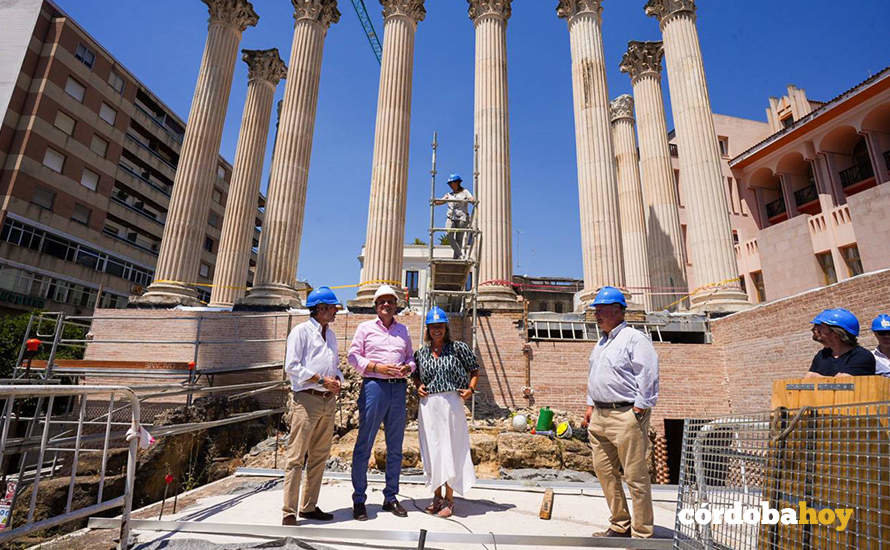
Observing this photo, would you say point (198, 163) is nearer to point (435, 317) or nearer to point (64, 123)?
point (435, 317)

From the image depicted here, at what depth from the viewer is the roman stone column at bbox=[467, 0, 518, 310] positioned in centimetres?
1320

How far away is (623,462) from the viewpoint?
11.3 feet

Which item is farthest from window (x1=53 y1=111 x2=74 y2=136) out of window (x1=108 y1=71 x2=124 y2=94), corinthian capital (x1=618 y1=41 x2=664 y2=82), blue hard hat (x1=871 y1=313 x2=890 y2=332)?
blue hard hat (x1=871 y1=313 x2=890 y2=332)

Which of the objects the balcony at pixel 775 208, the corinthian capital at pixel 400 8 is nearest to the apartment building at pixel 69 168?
the corinthian capital at pixel 400 8

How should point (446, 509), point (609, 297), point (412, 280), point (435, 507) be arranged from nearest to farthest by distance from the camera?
point (609, 297)
point (446, 509)
point (435, 507)
point (412, 280)

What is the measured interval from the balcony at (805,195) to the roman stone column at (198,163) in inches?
1085

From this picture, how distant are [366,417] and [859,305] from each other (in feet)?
28.8

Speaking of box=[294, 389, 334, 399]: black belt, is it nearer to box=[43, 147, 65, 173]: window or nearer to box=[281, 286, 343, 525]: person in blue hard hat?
box=[281, 286, 343, 525]: person in blue hard hat

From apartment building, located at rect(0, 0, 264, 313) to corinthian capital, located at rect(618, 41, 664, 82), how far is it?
21291 millimetres

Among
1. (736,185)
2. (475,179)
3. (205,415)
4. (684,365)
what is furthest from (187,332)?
(736,185)

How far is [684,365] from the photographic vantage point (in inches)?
463

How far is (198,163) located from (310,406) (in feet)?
49.4

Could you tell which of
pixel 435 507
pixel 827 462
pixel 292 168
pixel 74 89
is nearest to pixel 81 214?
pixel 74 89

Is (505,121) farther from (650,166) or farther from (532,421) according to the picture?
(532,421)
